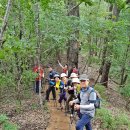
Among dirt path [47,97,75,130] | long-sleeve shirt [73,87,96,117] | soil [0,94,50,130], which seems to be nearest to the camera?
long-sleeve shirt [73,87,96,117]

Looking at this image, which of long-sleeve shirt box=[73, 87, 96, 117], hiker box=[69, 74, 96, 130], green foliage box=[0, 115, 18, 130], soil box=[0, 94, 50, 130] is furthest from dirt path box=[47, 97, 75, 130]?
long-sleeve shirt box=[73, 87, 96, 117]

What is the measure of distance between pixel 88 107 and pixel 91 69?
21.5 meters

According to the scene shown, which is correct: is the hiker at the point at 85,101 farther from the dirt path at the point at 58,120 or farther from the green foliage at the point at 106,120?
the green foliage at the point at 106,120

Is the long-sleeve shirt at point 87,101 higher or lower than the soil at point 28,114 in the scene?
higher

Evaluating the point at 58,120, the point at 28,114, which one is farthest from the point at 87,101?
the point at 28,114

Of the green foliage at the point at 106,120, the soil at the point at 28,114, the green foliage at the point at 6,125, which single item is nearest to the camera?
the green foliage at the point at 6,125

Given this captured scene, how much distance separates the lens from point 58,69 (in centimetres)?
2600

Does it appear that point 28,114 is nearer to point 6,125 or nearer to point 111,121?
point 6,125

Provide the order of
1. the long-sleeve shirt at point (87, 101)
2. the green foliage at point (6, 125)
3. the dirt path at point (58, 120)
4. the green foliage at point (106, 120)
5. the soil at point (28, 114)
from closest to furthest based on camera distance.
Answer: the long-sleeve shirt at point (87, 101), the green foliage at point (6, 125), the dirt path at point (58, 120), the soil at point (28, 114), the green foliage at point (106, 120)

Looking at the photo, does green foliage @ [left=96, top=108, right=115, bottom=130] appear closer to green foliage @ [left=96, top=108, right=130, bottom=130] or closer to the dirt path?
green foliage @ [left=96, top=108, right=130, bottom=130]

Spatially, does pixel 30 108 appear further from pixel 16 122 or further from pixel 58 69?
pixel 58 69

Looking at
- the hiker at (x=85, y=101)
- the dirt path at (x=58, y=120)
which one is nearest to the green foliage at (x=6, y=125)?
the dirt path at (x=58, y=120)

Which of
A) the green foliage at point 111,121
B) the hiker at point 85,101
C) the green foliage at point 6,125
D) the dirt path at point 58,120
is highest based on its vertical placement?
the hiker at point 85,101

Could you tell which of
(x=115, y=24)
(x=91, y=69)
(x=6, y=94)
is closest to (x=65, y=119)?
(x=6, y=94)
